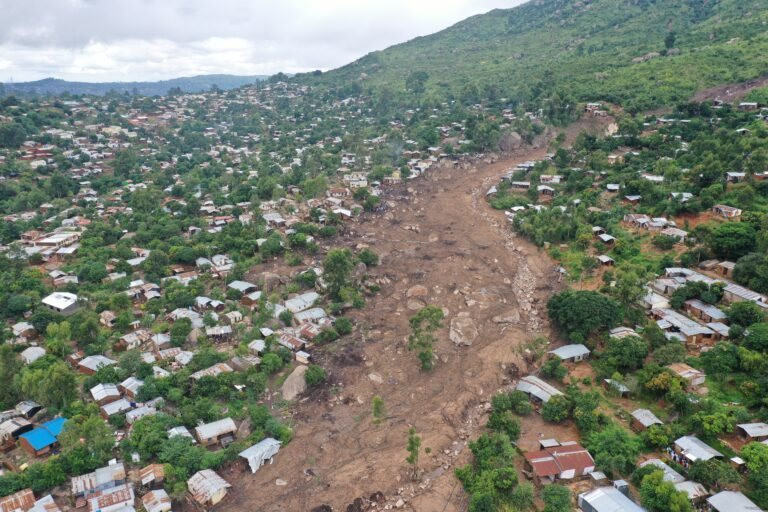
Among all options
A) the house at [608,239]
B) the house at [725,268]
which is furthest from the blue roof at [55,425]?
the house at [725,268]

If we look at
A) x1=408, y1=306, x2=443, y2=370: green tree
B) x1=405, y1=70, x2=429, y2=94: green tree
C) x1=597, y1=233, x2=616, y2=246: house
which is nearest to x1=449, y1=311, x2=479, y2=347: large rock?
x1=408, y1=306, x2=443, y2=370: green tree

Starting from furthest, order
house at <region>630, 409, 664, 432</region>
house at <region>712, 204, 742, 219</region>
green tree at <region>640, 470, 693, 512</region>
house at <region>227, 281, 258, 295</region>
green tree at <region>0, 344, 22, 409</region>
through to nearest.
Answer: house at <region>712, 204, 742, 219</region> < house at <region>227, 281, 258, 295</region> < green tree at <region>0, 344, 22, 409</region> < house at <region>630, 409, 664, 432</region> < green tree at <region>640, 470, 693, 512</region>

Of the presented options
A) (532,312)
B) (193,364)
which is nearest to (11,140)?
(193,364)

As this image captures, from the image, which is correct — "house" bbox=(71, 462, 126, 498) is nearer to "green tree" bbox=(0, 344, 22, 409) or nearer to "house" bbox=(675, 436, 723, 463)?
"green tree" bbox=(0, 344, 22, 409)

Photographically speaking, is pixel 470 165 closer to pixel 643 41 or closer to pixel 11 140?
pixel 643 41

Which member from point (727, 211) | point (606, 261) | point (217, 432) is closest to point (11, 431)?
point (217, 432)

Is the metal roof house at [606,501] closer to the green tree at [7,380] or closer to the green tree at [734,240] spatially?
the green tree at [734,240]

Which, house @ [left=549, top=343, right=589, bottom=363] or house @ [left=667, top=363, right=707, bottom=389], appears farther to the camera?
house @ [left=549, top=343, right=589, bottom=363]

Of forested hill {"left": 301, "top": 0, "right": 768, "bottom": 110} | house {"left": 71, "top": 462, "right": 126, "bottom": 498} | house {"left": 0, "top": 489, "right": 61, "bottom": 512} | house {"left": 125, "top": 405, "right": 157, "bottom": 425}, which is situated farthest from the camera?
forested hill {"left": 301, "top": 0, "right": 768, "bottom": 110}
